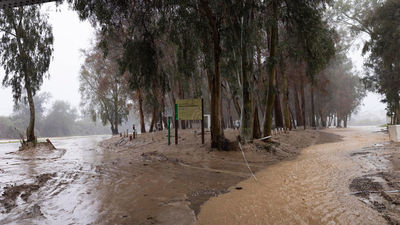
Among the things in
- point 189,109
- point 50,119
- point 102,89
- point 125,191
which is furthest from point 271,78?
point 50,119

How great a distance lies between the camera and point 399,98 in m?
24.0

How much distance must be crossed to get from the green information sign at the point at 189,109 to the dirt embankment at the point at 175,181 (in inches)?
62.0

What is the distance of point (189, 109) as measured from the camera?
13.0 metres

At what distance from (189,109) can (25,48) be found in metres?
12.4

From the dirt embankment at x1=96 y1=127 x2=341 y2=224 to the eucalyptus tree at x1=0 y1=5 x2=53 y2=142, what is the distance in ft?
39.9

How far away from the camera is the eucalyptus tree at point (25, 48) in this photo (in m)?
17.2

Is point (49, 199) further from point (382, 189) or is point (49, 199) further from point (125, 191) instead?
point (382, 189)

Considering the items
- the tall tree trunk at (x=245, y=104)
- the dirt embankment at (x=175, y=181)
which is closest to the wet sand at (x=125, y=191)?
the dirt embankment at (x=175, y=181)

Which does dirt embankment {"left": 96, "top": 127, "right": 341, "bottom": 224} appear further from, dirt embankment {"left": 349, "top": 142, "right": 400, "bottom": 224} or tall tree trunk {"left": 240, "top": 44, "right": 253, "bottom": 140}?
dirt embankment {"left": 349, "top": 142, "right": 400, "bottom": 224}

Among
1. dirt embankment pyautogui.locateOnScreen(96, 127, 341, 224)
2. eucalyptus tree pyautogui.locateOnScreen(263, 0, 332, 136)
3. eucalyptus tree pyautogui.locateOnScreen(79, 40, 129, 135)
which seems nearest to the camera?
dirt embankment pyautogui.locateOnScreen(96, 127, 341, 224)

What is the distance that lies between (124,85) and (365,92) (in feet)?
127

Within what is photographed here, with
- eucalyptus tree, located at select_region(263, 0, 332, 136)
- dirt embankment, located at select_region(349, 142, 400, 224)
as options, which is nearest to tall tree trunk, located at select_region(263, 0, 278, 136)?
eucalyptus tree, located at select_region(263, 0, 332, 136)

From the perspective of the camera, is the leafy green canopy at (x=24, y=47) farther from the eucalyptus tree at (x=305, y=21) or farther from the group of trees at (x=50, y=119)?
the group of trees at (x=50, y=119)

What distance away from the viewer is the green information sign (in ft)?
42.4
